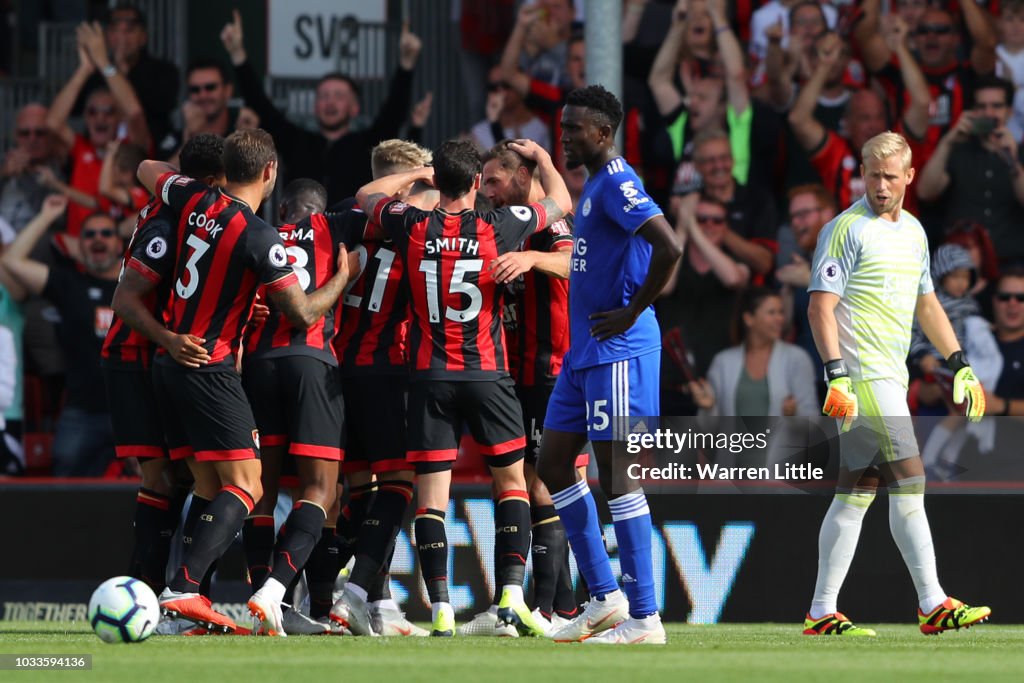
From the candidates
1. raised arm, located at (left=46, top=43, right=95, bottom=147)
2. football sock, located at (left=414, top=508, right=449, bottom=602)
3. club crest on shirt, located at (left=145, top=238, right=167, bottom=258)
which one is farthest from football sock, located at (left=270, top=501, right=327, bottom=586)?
raised arm, located at (left=46, top=43, right=95, bottom=147)

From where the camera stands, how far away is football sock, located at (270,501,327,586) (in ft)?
24.1

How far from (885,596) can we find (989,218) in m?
3.43

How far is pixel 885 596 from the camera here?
30.6 ft

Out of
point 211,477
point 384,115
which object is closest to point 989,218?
point 384,115

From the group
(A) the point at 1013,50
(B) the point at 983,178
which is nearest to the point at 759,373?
(B) the point at 983,178

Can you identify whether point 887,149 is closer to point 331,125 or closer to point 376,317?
point 376,317

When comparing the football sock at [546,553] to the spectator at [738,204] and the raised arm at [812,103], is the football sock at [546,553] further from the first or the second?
the raised arm at [812,103]

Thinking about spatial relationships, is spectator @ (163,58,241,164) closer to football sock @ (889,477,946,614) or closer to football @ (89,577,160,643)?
football @ (89,577,160,643)

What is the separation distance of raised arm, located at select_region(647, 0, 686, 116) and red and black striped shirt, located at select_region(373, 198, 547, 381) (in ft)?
16.3

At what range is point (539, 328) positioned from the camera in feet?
26.7

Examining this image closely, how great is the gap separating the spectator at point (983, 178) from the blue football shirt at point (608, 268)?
207 inches

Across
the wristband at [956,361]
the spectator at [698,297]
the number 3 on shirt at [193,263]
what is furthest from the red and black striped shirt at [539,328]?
the spectator at [698,297]

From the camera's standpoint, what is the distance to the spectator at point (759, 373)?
1105 centimetres

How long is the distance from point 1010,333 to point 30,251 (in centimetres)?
694
